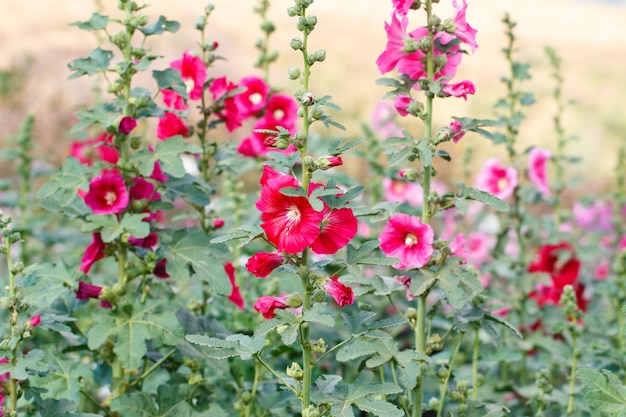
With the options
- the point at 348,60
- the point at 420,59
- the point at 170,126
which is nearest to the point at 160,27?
the point at 170,126

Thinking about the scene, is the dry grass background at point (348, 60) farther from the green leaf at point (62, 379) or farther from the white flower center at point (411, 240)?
the white flower center at point (411, 240)

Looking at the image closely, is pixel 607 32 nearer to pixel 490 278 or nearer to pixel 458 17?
pixel 490 278

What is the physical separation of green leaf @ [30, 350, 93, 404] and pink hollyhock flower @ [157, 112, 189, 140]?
2.29 feet

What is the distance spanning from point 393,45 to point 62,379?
1.18 m

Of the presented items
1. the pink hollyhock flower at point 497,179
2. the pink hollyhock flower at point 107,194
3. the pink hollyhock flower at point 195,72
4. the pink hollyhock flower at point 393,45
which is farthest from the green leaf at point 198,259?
the pink hollyhock flower at point 497,179

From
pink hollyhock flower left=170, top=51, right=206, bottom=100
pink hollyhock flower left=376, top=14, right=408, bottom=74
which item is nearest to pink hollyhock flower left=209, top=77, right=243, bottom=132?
pink hollyhock flower left=170, top=51, right=206, bottom=100

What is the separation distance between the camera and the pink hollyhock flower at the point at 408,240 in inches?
66.0

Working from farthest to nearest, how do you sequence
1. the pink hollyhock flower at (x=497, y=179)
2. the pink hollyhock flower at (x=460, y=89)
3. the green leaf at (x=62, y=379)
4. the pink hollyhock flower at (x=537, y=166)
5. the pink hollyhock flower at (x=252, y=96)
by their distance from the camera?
the pink hollyhock flower at (x=537, y=166) → the pink hollyhock flower at (x=497, y=179) → the pink hollyhock flower at (x=252, y=96) → the green leaf at (x=62, y=379) → the pink hollyhock flower at (x=460, y=89)

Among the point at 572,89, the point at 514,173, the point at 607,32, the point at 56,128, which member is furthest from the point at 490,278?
the point at 607,32

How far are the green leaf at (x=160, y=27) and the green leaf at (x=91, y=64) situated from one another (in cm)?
13

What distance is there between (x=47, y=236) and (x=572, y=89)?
9.17m

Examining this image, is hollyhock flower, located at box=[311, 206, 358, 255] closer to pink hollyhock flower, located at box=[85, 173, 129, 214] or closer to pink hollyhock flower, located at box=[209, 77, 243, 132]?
pink hollyhock flower, located at box=[85, 173, 129, 214]

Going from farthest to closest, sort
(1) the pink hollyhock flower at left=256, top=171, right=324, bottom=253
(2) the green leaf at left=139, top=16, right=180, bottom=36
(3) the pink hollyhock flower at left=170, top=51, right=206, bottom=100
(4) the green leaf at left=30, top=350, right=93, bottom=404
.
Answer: (3) the pink hollyhock flower at left=170, top=51, right=206, bottom=100 → (2) the green leaf at left=139, top=16, right=180, bottom=36 → (4) the green leaf at left=30, top=350, right=93, bottom=404 → (1) the pink hollyhock flower at left=256, top=171, right=324, bottom=253

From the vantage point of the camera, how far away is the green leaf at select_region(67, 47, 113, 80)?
1990 millimetres
